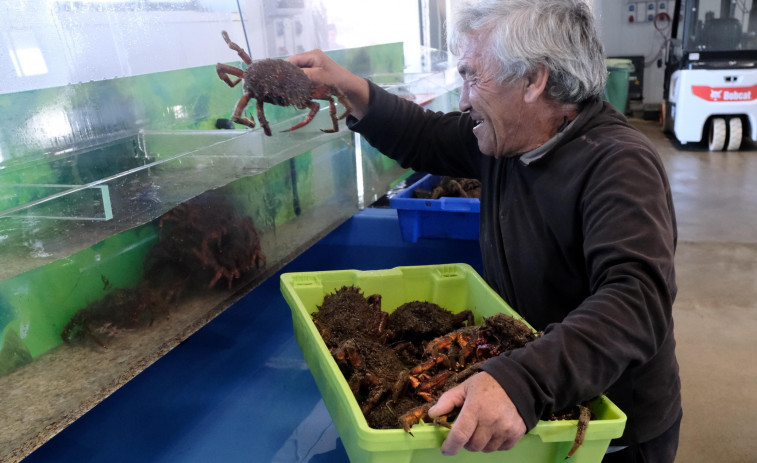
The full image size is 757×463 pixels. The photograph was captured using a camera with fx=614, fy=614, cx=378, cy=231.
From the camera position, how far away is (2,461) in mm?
1169

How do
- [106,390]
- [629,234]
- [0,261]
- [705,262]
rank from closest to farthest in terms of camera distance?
[629,234]
[0,261]
[106,390]
[705,262]

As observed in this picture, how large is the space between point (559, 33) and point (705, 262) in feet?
11.4

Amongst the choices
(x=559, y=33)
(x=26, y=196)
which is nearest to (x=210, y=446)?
(x=26, y=196)

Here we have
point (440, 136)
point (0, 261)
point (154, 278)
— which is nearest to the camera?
point (0, 261)

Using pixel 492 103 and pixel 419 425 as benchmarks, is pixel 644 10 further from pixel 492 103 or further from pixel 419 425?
pixel 419 425

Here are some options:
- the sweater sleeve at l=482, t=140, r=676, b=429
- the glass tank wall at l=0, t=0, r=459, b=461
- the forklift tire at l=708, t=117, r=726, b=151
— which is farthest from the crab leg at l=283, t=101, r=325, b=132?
the forklift tire at l=708, t=117, r=726, b=151

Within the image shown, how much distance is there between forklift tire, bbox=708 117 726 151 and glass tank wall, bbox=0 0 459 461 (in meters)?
5.63

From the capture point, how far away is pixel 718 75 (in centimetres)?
659

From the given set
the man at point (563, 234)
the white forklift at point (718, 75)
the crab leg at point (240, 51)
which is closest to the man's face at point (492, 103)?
the man at point (563, 234)

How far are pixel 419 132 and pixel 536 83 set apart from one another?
55 cm

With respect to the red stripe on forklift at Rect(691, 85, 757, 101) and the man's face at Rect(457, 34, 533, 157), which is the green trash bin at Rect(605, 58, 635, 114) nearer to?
the red stripe on forklift at Rect(691, 85, 757, 101)

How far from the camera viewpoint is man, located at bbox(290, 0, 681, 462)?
3.27 ft

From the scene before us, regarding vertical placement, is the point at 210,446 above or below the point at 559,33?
below

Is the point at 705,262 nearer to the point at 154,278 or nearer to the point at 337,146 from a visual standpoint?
the point at 337,146
